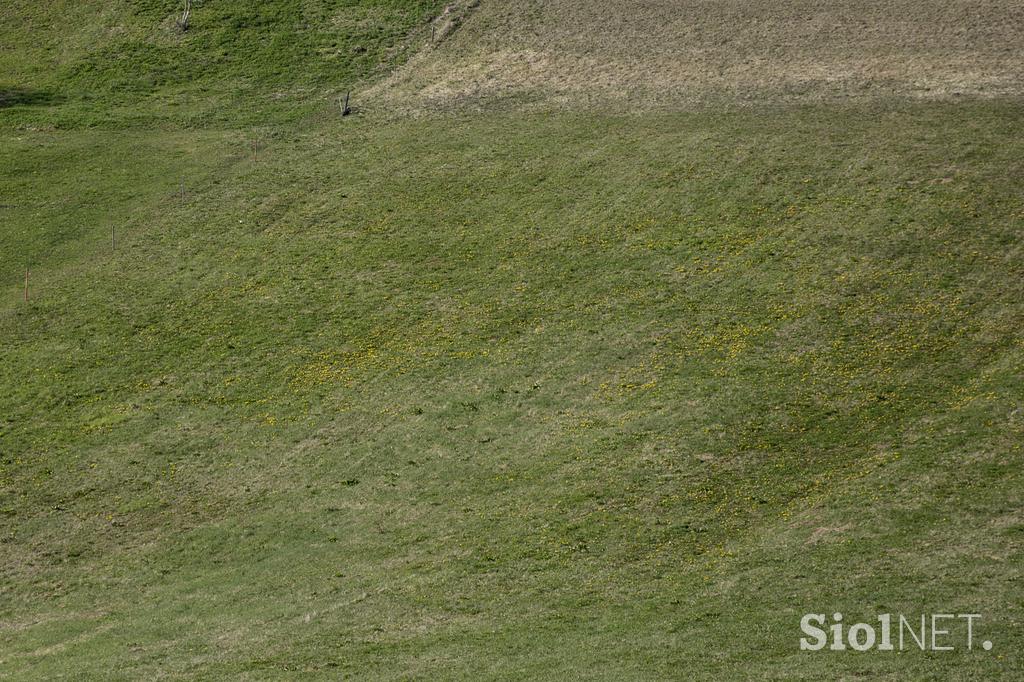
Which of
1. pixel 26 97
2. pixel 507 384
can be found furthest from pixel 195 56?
pixel 507 384

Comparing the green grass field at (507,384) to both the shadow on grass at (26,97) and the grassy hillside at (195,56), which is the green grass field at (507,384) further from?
the shadow on grass at (26,97)

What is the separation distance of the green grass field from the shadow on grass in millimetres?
3244

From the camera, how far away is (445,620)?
106 feet

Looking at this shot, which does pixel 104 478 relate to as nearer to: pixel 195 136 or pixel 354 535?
pixel 354 535

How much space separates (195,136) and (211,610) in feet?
153

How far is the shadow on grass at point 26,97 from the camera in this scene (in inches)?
3078

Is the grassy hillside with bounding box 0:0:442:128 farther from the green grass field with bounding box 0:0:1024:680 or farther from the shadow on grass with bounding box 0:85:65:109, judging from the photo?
the green grass field with bounding box 0:0:1024:680

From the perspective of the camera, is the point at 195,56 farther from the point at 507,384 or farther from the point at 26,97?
the point at 507,384

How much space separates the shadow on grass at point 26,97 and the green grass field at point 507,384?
3.24 metres

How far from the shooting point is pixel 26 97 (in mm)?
79000

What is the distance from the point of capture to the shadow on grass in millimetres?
78188

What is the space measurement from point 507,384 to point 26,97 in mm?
52836

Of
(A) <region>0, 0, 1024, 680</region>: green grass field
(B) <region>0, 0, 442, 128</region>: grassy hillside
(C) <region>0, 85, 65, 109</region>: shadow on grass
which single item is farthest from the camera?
(C) <region>0, 85, 65, 109</region>: shadow on grass

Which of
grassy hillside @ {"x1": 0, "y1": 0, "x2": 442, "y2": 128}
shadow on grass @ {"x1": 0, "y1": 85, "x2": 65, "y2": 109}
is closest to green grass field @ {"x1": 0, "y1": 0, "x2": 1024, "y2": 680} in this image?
grassy hillside @ {"x1": 0, "y1": 0, "x2": 442, "y2": 128}
